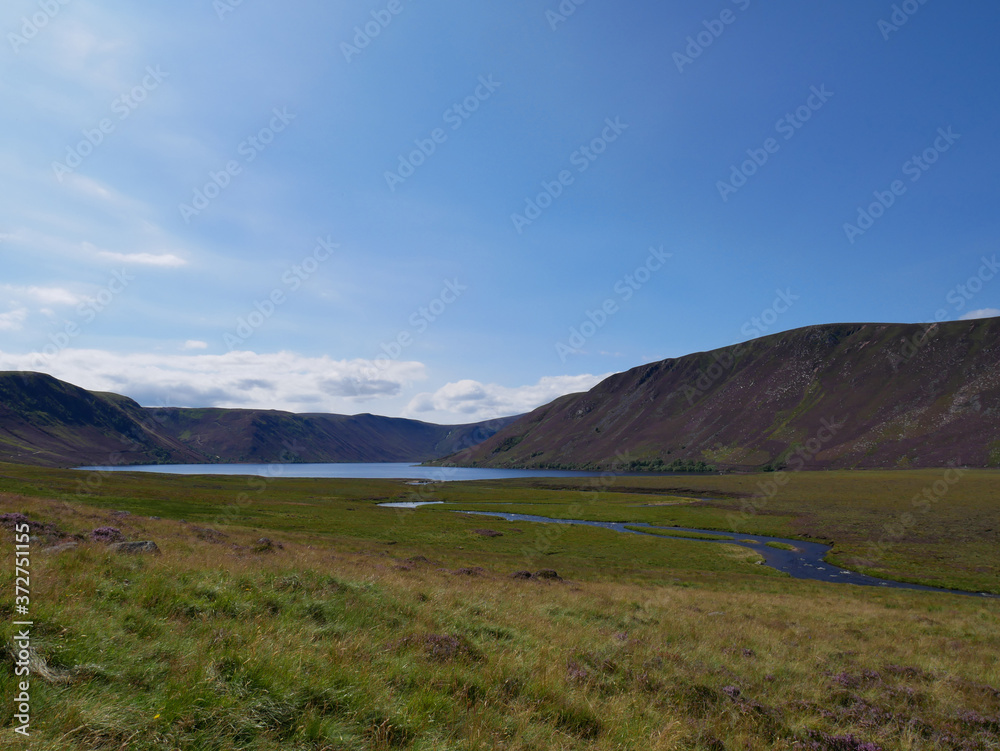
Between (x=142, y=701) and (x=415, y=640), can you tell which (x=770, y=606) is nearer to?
(x=415, y=640)

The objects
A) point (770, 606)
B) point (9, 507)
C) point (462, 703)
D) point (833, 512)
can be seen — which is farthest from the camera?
point (833, 512)

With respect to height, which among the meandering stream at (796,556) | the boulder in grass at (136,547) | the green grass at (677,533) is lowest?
the green grass at (677,533)

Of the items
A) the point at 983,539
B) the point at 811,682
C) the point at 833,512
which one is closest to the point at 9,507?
the point at 811,682

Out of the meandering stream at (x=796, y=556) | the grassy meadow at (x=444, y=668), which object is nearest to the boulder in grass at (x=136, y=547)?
the grassy meadow at (x=444, y=668)

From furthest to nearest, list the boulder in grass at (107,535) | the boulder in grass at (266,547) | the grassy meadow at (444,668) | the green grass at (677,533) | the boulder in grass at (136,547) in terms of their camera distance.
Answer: the green grass at (677,533), the boulder in grass at (266,547), the boulder in grass at (107,535), the boulder in grass at (136,547), the grassy meadow at (444,668)

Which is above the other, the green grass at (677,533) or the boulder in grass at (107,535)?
the boulder in grass at (107,535)

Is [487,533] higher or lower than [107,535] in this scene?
lower

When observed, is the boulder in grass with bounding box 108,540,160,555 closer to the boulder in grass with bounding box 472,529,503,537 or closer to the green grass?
the boulder in grass with bounding box 472,529,503,537

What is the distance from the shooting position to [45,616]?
630cm

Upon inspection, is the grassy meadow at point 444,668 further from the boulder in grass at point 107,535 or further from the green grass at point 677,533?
the green grass at point 677,533

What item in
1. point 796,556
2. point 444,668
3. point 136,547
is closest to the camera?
point 444,668

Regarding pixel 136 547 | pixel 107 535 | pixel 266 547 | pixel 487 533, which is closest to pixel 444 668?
pixel 136 547

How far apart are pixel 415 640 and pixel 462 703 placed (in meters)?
2.57

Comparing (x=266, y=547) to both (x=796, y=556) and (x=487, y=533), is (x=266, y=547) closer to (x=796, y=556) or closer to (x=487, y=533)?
(x=487, y=533)
